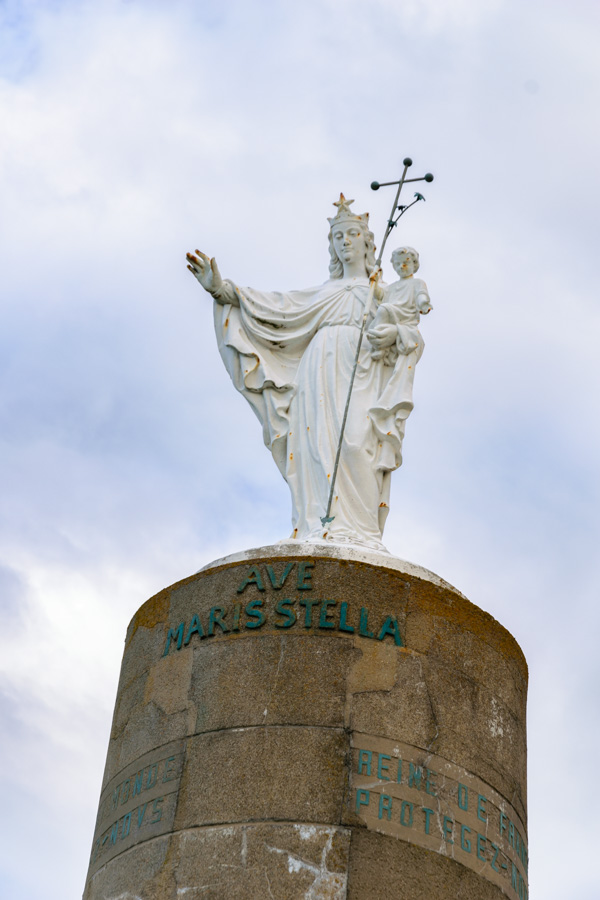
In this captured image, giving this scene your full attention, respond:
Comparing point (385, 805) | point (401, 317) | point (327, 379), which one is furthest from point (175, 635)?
point (401, 317)

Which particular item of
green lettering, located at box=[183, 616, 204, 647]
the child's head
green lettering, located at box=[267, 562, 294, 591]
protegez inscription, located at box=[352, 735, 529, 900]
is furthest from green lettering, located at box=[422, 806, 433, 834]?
the child's head

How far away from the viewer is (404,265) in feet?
42.8

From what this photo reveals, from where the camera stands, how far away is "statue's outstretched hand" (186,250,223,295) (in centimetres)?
1326

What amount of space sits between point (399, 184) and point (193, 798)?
626 centimetres

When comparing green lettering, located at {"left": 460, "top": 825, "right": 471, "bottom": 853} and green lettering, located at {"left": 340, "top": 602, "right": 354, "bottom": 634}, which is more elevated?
green lettering, located at {"left": 340, "top": 602, "right": 354, "bottom": 634}

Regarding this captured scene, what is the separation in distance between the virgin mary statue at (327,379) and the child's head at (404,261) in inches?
12.9

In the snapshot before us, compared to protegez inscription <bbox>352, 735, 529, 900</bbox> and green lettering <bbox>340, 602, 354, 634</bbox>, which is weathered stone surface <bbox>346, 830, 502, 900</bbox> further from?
green lettering <bbox>340, 602, 354, 634</bbox>

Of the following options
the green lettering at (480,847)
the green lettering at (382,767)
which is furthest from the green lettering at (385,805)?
the green lettering at (480,847)

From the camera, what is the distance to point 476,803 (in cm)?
993

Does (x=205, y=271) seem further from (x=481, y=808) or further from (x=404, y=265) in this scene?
(x=481, y=808)

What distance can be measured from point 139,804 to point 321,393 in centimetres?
411

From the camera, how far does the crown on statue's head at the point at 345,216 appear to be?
13758mm

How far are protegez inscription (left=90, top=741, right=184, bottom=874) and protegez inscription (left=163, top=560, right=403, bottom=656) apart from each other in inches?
36.8

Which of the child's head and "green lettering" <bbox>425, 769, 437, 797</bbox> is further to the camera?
the child's head
